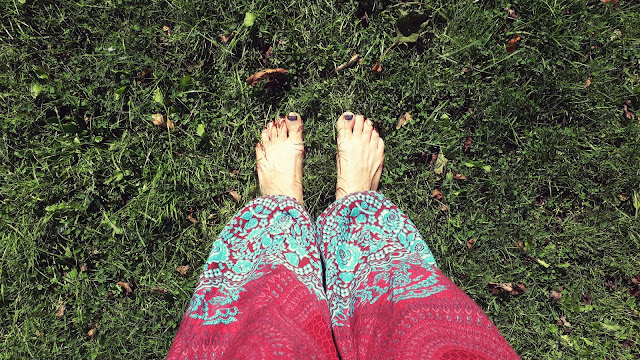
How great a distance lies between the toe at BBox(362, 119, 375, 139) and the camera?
2672 millimetres

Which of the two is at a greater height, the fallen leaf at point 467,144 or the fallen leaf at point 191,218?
the fallen leaf at point 467,144

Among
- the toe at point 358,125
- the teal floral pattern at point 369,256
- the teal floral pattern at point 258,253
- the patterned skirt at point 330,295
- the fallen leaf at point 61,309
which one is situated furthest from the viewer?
the toe at point 358,125

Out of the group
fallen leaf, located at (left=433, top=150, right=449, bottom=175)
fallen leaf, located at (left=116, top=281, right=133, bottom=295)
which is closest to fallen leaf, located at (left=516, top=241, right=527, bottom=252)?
fallen leaf, located at (left=433, top=150, right=449, bottom=175)

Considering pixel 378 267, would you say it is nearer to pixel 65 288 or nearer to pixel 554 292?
pixel 554 292

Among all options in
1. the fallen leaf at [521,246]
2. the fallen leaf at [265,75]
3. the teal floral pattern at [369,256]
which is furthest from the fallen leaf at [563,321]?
the fallen leaf at [265,75]

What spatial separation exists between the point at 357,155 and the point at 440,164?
57cm

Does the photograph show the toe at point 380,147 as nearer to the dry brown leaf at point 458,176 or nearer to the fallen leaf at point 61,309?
the dry brown leaf at point 458,176

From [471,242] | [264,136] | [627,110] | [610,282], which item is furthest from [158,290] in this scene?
[627,110]

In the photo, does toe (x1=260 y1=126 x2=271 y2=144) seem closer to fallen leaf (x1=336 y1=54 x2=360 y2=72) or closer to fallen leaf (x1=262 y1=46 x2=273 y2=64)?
fallen leaf (x1=262 y1=46 x2=273 y2=64)

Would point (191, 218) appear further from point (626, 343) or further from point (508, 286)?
point (626, 343)

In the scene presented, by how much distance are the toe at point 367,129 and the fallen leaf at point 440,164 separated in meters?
0.49

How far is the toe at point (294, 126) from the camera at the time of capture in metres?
2.65

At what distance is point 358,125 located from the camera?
2.68 meters

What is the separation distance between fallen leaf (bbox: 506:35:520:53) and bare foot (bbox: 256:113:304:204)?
149cm
